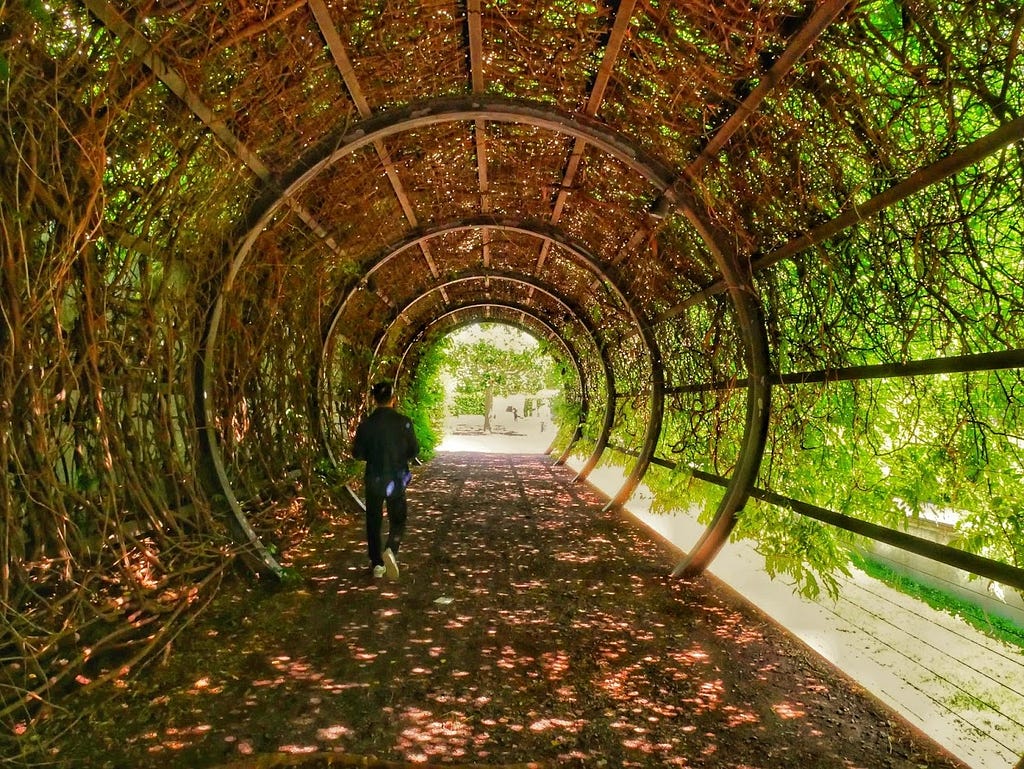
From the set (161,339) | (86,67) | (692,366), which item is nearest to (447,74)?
(86,67)

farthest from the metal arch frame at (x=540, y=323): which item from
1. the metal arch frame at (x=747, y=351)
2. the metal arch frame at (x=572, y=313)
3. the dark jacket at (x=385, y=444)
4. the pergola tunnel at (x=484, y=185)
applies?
the metal arch frame at (x=747, y=351)

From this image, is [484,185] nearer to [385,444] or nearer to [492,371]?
[385,444]

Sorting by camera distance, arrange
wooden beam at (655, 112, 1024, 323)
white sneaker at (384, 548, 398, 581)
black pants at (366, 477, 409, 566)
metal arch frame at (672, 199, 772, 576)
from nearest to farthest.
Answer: wooden beam at (655, 112, 1024, 323)
metal arch frame at (672, 199, 772, 576)
white sneaker at (384, 548, 398, 581)
black pants at (366, 477, 409, 566)

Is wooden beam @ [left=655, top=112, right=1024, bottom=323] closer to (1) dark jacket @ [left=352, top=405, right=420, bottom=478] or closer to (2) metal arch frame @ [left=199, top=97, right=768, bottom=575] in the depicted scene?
(2) metal arch frame @ [left=199, top=97, right=768, bottom=575]

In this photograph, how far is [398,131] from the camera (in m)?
4.02

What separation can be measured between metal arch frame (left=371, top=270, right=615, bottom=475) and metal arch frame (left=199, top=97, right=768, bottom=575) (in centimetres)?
496

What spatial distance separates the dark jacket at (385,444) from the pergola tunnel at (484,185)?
90 centimetres

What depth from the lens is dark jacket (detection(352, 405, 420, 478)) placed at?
15.6ft

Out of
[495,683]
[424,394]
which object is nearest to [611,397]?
[424,394]

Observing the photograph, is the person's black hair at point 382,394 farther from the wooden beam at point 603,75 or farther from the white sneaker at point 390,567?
the wooden beam at point 603,75

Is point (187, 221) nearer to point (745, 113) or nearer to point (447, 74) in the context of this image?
point (447, 74)

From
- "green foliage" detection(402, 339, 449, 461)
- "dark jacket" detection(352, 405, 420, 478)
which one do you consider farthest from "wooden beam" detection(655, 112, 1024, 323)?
"green foliage" detection(402, 339, 449, 461)

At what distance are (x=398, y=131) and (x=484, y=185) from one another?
184 cm

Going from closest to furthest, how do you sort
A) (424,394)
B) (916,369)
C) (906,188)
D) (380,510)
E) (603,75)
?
(906,188) < (916,369) < (603,75) < (380,510) < (424,394)
